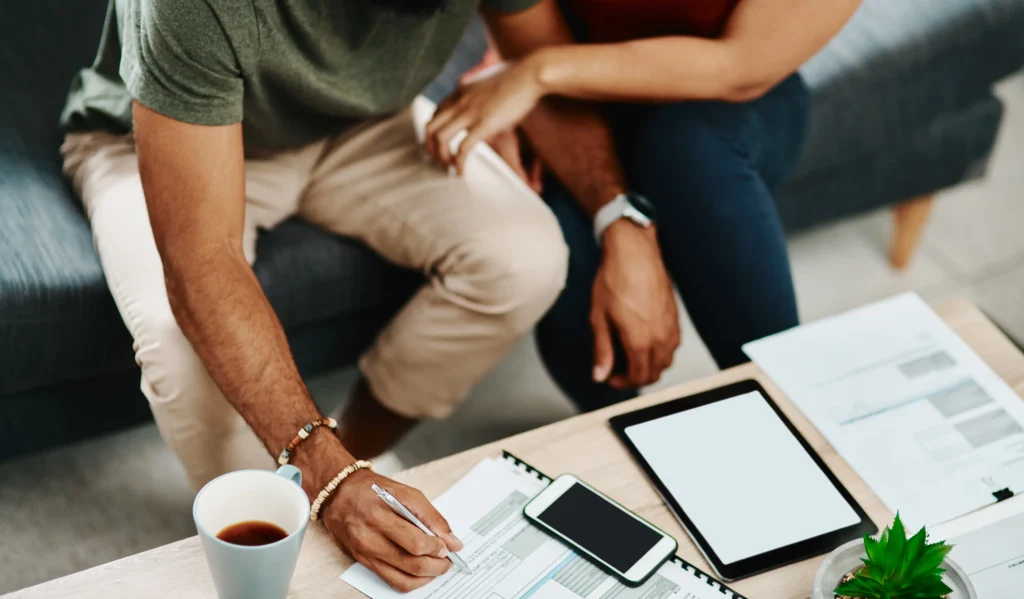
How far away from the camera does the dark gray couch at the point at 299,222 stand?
4.27ft

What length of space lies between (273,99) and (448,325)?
1.24 ft

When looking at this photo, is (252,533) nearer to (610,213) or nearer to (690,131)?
(610,213)

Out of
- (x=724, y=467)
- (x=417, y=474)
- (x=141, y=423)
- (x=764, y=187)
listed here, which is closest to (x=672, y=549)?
(x=724, y=467)

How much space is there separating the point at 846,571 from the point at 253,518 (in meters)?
0.51

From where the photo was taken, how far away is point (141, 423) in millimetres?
1574

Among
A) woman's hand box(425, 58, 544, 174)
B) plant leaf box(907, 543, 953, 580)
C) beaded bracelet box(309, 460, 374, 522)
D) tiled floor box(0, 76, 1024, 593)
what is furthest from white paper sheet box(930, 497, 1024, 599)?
tiled floor box(0, 76, 1024, 593)

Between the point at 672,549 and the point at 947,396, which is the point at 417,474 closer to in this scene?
the point at 672,549

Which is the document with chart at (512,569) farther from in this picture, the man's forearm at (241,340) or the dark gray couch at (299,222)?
the dark gray couch at (299,222)

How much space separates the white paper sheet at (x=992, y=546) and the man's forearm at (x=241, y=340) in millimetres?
602

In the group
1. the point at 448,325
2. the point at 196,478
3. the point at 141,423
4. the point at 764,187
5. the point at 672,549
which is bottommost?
the point at 141,423

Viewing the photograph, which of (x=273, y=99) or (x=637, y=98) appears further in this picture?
(x=637, y=98)

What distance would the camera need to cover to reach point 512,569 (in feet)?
2.93

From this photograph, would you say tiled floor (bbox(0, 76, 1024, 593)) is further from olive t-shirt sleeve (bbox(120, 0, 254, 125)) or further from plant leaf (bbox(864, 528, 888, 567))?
plant leaf (bbox(864, 528, 888, 567))

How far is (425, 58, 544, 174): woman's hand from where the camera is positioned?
132 cm
